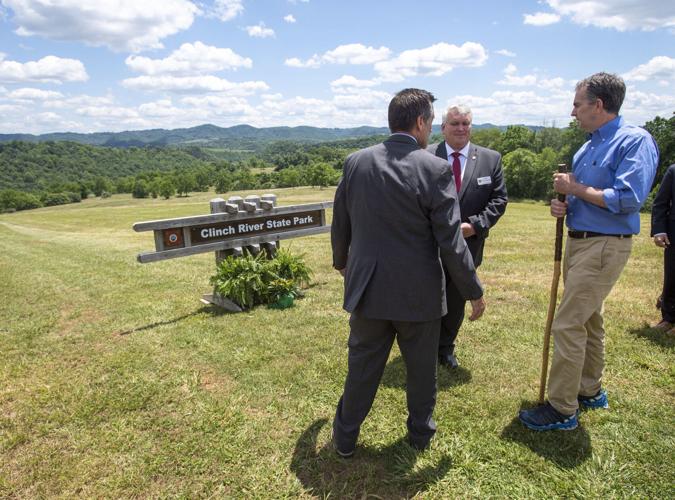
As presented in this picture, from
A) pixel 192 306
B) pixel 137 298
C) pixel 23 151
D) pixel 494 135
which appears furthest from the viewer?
pixel 23 151

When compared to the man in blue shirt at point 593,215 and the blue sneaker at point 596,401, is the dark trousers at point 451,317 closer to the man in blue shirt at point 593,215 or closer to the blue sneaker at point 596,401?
the man in blue shirt at point 593,215

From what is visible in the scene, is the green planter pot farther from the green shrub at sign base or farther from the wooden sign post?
the wooden sign post

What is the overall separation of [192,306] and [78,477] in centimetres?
401

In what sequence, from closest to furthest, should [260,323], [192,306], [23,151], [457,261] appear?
[457,261] < [260,323] < [192,306] < [23,151]

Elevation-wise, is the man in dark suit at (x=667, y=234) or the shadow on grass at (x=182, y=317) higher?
the man in dark suit at (x=667, y=234)

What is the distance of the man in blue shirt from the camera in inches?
121

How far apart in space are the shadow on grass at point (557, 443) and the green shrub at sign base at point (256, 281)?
3.97m

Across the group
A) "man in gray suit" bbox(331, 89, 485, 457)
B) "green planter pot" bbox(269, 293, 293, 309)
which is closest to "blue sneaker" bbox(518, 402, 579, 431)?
"man in gray suit" bbox(331, 89, 485, 457)

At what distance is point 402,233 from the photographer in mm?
2900

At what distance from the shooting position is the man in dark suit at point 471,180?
14.1 feet

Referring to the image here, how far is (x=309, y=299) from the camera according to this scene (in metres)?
7.20

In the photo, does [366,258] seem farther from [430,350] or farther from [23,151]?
[23,151]

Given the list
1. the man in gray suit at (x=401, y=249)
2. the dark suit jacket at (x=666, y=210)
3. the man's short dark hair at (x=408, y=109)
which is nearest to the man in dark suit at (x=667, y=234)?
the dark suit jacket at (x=666, y=210)

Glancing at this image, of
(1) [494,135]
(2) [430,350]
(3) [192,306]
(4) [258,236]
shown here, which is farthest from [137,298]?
(1) [494,135]
